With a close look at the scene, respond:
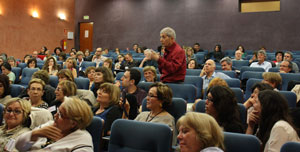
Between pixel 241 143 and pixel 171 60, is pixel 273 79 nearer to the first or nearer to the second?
pixel 171 60

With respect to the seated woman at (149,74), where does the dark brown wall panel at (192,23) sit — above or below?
above

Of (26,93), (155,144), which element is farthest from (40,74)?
(155,144)

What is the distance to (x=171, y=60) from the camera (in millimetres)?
3861

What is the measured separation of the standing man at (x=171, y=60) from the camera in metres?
3.80

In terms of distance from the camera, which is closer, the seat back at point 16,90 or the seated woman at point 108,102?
the seated woman at point 108,102

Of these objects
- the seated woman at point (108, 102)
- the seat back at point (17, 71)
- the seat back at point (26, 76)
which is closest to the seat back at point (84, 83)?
the seated woman at point (108, 102)

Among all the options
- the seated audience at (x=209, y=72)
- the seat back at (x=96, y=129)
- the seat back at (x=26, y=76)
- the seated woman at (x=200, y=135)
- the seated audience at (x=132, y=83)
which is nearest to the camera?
the seated woman at (x=200, y=135)

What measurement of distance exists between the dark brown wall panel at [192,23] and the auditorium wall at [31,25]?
1047mm

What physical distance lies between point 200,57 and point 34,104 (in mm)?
7336

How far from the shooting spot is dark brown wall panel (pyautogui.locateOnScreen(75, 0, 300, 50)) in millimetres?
10998

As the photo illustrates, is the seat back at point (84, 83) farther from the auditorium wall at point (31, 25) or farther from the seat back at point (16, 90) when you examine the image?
the auditorium wall at point (31, 25)

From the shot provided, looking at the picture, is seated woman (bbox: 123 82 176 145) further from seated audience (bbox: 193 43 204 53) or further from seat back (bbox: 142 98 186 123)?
seated audience (bbox: 193 43 204 53)

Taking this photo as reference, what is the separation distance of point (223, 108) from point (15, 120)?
1681mm

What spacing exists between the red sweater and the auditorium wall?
9571 millimetres
